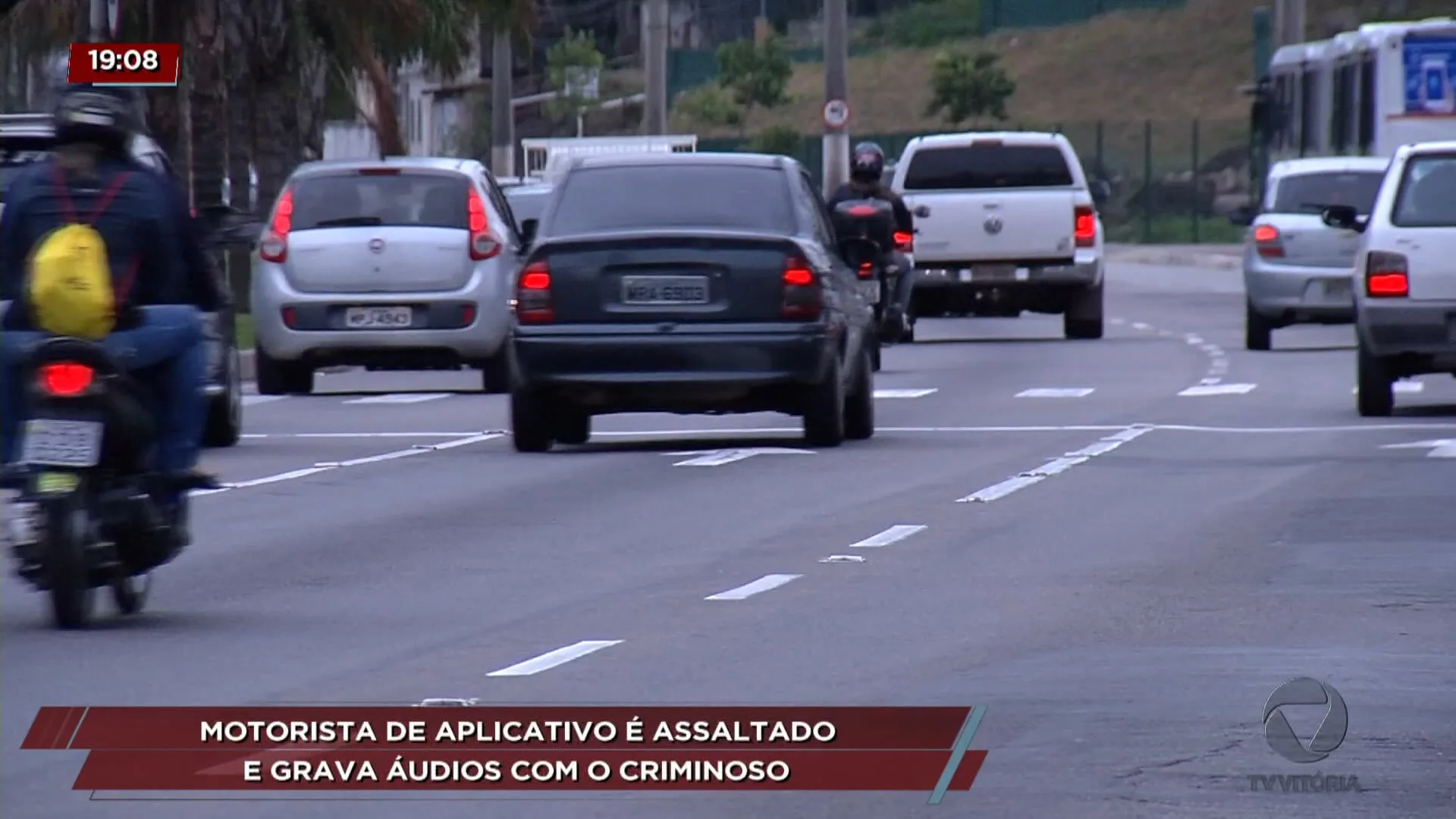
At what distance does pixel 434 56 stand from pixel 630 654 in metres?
26.4

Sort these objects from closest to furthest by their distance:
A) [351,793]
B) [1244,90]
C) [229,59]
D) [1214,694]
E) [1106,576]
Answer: [351,793] < [1214,694] < [1106,576] < [229,59] < [1244,90]

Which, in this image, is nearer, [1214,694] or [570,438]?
[1214,694]

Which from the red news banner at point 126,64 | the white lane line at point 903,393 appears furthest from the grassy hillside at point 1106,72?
the white lane line at point 903,393

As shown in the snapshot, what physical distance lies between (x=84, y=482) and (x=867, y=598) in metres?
2.60

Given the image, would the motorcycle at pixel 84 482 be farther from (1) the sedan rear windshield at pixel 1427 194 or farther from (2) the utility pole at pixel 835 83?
(2) the utility pole at pixel 835 83

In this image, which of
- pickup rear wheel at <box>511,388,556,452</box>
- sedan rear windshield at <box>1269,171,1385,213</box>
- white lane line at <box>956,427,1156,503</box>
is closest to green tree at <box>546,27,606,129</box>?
sedan rear windshield at <box>1269,171,1385,213</box>

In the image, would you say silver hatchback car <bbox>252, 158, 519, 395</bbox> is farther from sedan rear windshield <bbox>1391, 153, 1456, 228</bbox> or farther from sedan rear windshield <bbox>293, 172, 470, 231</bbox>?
sedan rear windshield <bbox>1391, 153, 1456, 228</bbox>

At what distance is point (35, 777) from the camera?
7840mm

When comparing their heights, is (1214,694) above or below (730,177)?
below

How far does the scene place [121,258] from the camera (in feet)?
35.4

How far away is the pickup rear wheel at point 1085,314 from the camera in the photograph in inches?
1277

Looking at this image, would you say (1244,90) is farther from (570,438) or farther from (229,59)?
(570,438)

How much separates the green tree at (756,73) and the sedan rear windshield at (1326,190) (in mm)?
67500

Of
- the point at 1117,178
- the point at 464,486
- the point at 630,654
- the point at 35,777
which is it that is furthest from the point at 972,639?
the point at 1117,178
